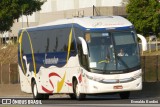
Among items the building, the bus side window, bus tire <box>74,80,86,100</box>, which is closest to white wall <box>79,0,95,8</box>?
the building

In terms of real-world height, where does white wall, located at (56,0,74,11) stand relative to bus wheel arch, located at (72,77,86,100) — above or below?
below

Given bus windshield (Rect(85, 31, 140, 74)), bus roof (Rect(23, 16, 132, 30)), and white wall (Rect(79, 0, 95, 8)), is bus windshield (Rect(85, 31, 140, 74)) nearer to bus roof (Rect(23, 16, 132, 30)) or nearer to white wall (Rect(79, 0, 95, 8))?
bus roof (Rect(23, 16, 132, 30))

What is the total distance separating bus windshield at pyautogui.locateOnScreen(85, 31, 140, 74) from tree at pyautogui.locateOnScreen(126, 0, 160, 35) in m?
38.0

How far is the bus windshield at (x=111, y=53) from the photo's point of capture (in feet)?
98.8

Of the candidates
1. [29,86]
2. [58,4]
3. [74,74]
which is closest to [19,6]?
[58,4]

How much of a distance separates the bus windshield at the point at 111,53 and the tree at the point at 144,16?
37977mm

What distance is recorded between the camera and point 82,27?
101 ft

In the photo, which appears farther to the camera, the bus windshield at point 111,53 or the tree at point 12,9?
the tree at point 12,9

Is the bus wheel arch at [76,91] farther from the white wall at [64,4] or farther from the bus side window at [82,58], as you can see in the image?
the white wall at [64,4]

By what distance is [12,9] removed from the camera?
81000 millimetres

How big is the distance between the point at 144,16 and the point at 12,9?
58.9 ft

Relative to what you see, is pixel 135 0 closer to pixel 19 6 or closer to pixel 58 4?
pixel 19 6

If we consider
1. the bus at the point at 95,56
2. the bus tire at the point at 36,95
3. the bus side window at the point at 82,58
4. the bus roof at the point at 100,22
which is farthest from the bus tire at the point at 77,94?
the bus tire at the point at 36,95

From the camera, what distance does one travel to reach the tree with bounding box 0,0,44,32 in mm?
79000
